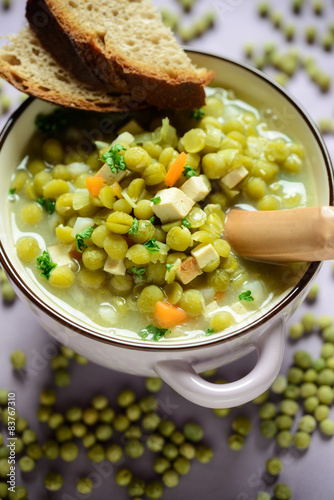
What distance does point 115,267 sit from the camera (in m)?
2.70

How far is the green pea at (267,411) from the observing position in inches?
129

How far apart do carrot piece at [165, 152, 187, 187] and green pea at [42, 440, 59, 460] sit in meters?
1.50

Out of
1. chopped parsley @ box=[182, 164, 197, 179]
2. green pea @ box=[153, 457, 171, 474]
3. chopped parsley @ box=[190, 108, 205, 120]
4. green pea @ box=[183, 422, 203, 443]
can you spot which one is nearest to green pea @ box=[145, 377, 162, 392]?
green pea @ box=[183, 422, 203, 443]

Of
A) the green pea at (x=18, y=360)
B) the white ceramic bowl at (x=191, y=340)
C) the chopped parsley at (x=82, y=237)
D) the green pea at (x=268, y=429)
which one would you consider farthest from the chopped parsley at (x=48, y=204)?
the green pea at (x=268, y=429)

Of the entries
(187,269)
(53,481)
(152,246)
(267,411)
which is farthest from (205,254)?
(53,481)

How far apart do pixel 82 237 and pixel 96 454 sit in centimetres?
121

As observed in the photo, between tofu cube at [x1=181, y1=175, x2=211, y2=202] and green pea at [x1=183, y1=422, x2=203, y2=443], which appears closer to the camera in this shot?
tofu cube at [x1=181, y1=175, x2=211, y2=202]

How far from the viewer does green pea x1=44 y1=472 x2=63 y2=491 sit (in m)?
3.14

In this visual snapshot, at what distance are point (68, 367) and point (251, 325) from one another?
1293 mm

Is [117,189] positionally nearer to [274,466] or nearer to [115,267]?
[115,267]

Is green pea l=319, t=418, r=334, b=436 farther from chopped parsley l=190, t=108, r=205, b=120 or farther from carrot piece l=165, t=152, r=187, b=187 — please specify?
chopped parsley l=190, t=108, r=205, b=120

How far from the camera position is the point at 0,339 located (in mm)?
3459

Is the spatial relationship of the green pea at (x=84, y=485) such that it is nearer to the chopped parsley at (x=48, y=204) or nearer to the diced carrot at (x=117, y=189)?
the chopped parsley at (x=48, y=204)

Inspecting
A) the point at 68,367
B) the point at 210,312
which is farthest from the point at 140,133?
the point at 68,367
